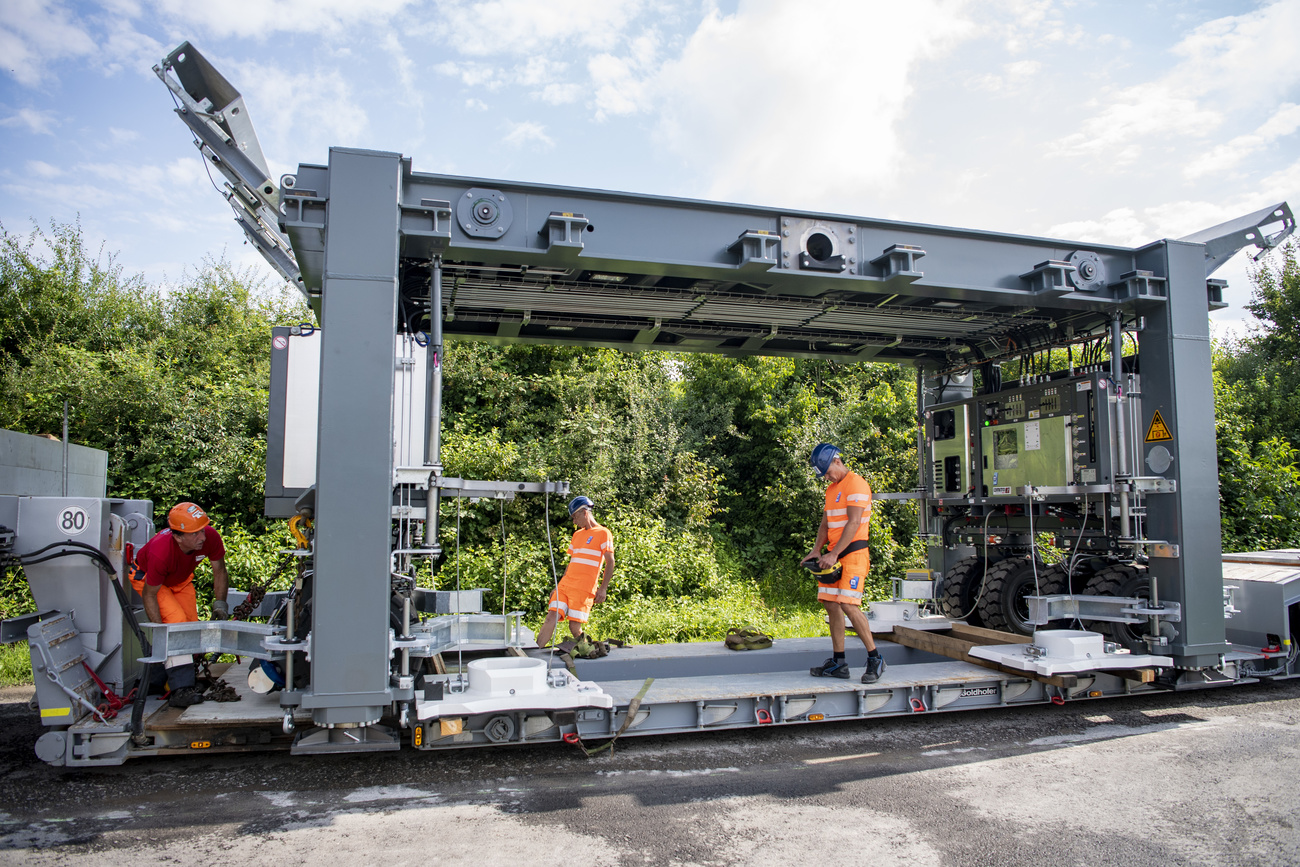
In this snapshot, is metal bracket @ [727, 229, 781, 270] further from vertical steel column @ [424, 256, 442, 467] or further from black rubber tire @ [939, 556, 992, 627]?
black rubber tire @ [939, 556, 992, 627]

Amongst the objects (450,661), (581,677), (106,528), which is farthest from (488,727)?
(106,528)

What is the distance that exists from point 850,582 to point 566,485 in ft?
8.16

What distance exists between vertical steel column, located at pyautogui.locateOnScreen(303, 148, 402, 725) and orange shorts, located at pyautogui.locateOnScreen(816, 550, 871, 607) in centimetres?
344

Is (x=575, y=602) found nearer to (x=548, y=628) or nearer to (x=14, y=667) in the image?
(x=548, y=628)

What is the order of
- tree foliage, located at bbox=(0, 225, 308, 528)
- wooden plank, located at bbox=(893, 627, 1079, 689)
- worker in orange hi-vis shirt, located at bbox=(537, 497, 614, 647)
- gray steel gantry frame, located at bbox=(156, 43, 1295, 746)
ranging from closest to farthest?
gray steel gantry frame, located at bbox=(156, 43, 1295, 746)
wooden plank, located at bbox=(893, 627, 1079, 689)
worker in orange hi-vis shirt, located at bbox=(537, 497, 614, 647)
tree foliage, located at bbox=(0, 225, 308, 528)

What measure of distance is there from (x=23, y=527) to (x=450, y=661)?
3349 mm

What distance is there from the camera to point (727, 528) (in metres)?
14.8

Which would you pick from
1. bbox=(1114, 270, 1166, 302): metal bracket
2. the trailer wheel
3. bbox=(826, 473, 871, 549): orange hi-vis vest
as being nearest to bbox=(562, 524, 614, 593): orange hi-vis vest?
bbox=(826, 473, 871, 549): orange hi-vis vest

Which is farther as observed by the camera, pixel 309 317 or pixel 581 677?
pixel 309 317

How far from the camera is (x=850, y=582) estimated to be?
6086 millimetres

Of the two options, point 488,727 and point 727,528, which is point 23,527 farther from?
point 727,528

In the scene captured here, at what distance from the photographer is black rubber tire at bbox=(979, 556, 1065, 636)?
7305 millimetres

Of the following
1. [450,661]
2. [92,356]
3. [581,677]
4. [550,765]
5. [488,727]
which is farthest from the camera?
[92,356]

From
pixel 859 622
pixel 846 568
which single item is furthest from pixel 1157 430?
pixel 859 622
